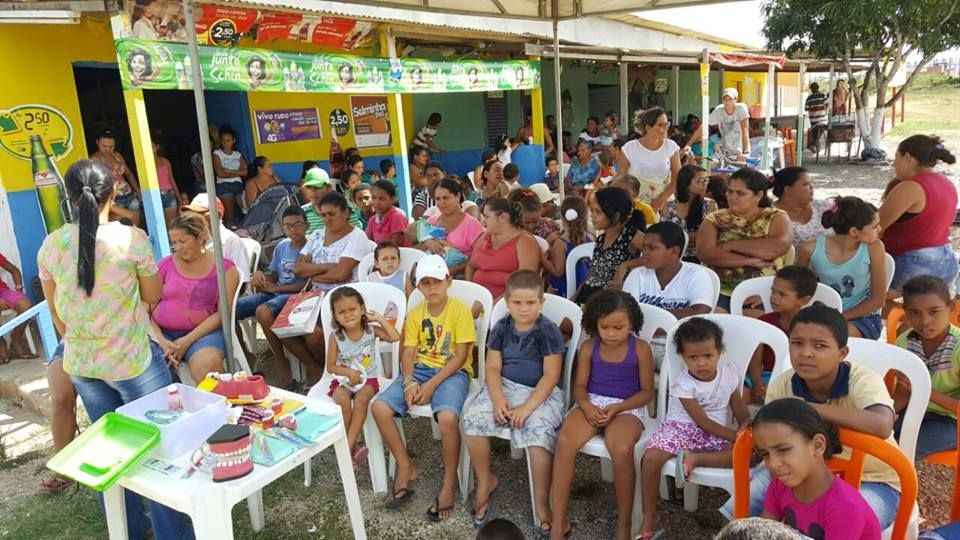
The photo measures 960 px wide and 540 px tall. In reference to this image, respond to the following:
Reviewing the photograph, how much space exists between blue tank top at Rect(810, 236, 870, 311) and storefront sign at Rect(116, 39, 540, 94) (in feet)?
14.9

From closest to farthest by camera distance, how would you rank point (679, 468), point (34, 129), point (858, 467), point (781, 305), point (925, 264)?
1. point (858, 467)
2. point (679, 468)
3. point (781, 305)
4. point (925, 264)
5. point (34, 129)

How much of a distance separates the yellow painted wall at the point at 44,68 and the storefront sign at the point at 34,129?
0.14 feet

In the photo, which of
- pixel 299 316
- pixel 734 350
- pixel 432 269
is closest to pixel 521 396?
pixel 432 269

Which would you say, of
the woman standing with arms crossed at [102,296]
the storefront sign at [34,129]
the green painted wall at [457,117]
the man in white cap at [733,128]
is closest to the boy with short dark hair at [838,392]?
the woman standing with arms crossed at [102,296]

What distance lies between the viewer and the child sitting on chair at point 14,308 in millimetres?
4961

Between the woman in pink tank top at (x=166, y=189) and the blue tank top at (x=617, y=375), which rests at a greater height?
the woman in pink tank top at (x=166, y=189)

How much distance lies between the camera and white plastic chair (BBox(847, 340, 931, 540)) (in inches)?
87.4

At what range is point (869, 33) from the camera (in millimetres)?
13414

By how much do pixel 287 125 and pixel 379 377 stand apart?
5.33m

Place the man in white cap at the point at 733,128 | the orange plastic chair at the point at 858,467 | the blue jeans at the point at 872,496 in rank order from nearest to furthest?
the orange plastic chair at the point at 858,467 → the blue jeans at the point at 872,496 → the man in white cap at the point at 733,128

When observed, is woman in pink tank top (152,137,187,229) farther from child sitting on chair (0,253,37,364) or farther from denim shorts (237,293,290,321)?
denim shorts (237,293,290,321)

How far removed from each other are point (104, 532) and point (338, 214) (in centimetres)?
224

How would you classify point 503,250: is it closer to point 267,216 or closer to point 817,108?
point 267,216

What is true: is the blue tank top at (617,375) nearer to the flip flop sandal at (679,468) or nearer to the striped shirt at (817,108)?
the flip flop sandal at (679,468)
